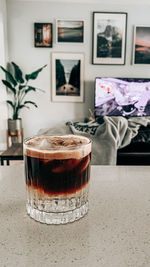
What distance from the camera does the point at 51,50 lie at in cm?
371

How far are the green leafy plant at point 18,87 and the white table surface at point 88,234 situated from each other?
3130 mm

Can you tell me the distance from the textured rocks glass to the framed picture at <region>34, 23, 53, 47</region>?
3.60 m

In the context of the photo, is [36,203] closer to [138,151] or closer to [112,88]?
[138,151]

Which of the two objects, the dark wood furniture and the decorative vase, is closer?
the dark wood furniture

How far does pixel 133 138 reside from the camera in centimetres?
180

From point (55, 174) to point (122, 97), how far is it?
3621mm

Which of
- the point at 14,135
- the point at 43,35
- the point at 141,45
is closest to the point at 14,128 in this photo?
the point at 14,135

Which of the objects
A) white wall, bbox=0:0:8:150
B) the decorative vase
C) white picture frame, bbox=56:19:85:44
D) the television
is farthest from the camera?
the television

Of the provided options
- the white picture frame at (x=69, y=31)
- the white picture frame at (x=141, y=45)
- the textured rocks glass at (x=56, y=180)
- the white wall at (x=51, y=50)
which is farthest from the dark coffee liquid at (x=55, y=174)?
the white picture frame at (x=141, y=45)

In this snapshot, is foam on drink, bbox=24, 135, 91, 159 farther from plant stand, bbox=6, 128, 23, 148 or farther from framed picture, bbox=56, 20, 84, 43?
framed picture, bbox=56, 20, 84, 43

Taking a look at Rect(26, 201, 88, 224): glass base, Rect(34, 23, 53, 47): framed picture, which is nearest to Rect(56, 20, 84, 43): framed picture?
Rect(34, 23, 53, 47): framed picture

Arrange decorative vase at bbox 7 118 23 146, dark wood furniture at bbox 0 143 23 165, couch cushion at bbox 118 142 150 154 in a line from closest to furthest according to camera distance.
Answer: couch cushion at bbox 118 142 150 154
dark wood furniture at bbox 0 143 23 165
decorative vase at bbox 7 118 23 146

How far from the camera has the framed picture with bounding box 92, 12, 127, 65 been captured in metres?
3.63

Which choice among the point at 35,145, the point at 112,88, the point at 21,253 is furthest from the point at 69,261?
the point at 112,88
